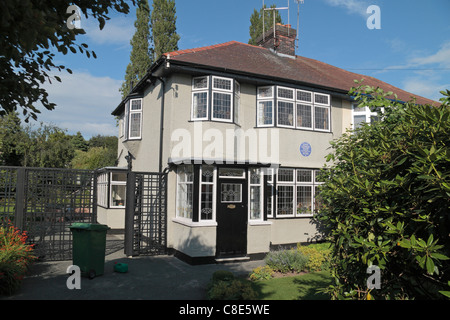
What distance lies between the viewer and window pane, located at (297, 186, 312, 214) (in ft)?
40.9

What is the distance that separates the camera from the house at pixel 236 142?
33.4 ft

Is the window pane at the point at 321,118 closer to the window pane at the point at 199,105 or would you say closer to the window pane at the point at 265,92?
the window pane at the point at 265,92

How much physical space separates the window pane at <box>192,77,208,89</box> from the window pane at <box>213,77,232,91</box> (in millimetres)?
324

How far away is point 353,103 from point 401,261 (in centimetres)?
1219

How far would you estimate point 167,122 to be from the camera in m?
11.3

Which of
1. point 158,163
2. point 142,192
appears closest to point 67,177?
point 142,192

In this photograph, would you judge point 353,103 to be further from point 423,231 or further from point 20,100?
point 20,100

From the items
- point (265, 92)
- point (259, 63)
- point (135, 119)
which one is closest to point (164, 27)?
point (135, 119)

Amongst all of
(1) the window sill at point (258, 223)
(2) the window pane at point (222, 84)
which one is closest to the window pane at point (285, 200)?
(1) the window sill at point (258, 223)

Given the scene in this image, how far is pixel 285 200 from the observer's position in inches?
479

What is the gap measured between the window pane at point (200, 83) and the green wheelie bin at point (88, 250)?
19.2 feet

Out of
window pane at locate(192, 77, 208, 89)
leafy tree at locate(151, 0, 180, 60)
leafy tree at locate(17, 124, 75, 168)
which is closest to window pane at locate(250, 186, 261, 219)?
window pane at locate(192, 77, 208, 89)
